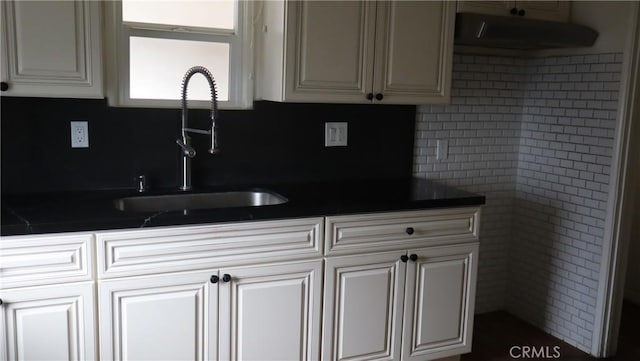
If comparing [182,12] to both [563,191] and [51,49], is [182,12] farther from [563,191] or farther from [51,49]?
[563,191]

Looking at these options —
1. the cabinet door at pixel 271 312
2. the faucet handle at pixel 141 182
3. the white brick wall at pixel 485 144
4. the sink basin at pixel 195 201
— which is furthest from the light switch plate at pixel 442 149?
the faucet handle at pixel 141 182

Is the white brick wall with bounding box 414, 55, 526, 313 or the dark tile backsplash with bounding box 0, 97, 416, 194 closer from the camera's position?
the dark tile backsplash with bounding box 0, 97, 416, 194

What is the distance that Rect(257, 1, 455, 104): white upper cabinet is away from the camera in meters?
2.54

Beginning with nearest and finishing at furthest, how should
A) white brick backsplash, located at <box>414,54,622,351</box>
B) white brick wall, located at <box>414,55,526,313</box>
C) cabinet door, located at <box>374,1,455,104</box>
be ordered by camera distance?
1. cabinet door, located at <box>374,1,455,104</box>
2. white brick backsplash, located at <box>414,54,622,351</box>
3. white brick wall, located at <box>414,55,526,313</box>

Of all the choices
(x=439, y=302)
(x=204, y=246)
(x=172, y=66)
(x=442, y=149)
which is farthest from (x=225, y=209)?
(x=442, y=149)

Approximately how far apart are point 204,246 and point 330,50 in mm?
1015

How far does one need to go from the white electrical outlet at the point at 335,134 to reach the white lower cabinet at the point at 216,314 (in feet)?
2.65

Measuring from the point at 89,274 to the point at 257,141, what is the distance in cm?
108

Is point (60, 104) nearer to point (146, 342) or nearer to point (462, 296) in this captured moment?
point (146, 342)

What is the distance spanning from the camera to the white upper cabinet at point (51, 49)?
2.14 m

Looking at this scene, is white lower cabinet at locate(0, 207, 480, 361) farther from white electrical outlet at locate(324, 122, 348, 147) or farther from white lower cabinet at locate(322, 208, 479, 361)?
white electrical outlet at locate(324, 122, 348, 147)

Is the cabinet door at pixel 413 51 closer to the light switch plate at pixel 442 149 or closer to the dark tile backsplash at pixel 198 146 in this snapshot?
the dark tile backsplash at pixel 198 146

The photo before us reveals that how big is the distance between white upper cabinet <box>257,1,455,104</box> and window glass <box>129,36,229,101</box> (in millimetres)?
181

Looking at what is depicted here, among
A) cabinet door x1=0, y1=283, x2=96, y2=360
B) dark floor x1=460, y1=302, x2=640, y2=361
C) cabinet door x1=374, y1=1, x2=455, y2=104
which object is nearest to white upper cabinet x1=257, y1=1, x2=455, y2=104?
cabinet door x1=374, y1=1, x2=455, y2=104
